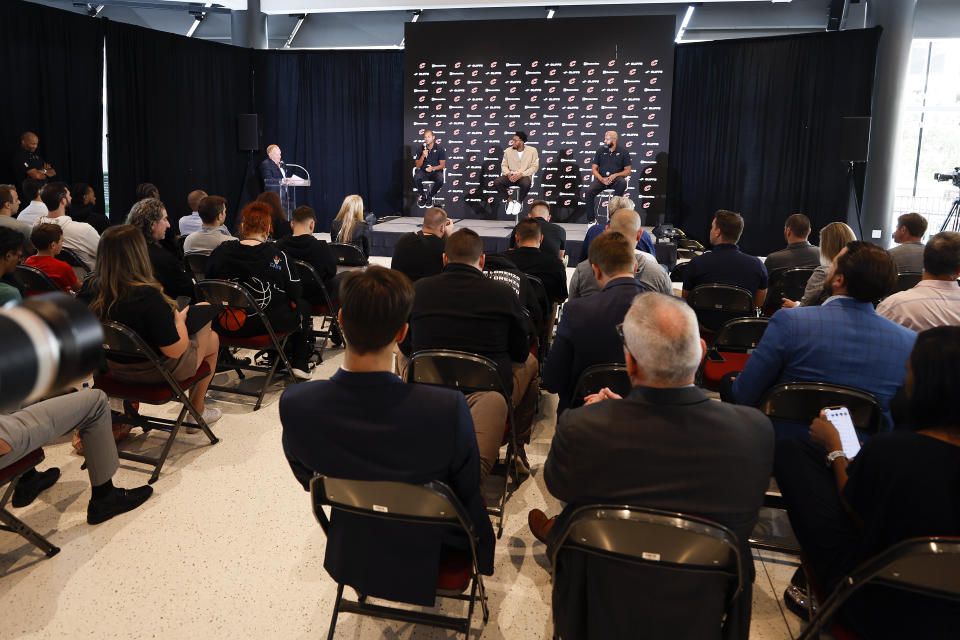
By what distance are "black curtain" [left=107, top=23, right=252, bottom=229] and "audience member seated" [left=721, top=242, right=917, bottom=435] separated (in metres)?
9.69

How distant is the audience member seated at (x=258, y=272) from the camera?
13.6 ft

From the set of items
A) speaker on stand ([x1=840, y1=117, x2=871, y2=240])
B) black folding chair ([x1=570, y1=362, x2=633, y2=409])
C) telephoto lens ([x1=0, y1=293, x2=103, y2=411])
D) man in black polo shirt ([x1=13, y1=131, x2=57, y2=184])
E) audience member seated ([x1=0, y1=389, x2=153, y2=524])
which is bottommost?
audience member seated ([x1=0, y1=389, x2=153, y2=524])

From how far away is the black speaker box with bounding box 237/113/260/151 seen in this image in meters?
11.8

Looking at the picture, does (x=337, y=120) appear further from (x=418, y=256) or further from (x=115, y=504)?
(x=115, y=504)

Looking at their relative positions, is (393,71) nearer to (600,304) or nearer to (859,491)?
(600,304)

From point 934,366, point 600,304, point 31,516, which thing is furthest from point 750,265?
point 31,516

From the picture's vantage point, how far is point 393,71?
11906mm

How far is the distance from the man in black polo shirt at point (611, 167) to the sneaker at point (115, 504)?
27.9 ft

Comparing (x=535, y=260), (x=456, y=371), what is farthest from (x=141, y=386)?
(x=535, y=260)

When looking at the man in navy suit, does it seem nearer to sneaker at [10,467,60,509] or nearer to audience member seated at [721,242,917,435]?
audience member seated at [721,242,917,435]

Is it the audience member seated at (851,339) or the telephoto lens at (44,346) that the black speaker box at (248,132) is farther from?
the telephoto lens at (44,346)

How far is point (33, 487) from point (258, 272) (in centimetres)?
165

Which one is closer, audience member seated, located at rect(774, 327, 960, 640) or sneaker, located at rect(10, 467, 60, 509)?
audience member seated, located at rect(774, 327, 960, 640)

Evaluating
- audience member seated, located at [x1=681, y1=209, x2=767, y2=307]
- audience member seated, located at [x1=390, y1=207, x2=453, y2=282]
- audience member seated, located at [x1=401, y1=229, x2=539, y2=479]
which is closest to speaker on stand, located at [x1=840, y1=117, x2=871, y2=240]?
audience member seated, located at [x1=681, y1=209, x2=767, y2=307]
